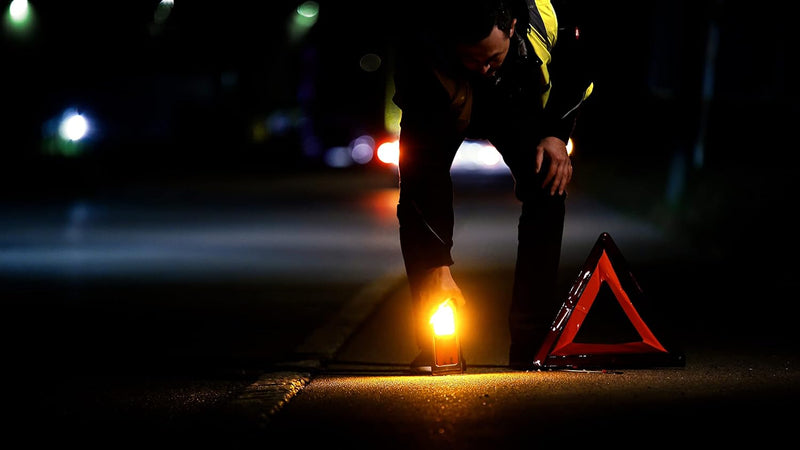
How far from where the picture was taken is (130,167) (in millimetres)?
37531

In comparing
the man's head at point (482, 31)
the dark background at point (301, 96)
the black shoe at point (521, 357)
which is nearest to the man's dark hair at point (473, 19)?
the man's head at point (482, 31)

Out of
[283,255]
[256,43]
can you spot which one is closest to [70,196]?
[283,255]

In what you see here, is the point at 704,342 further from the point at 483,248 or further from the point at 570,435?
the point at 483,248

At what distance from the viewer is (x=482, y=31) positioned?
544 centimetres

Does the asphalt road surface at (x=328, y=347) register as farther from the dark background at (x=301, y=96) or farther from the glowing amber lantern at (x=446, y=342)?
the dark background at (x=301, y=96)

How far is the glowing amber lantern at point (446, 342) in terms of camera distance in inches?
235

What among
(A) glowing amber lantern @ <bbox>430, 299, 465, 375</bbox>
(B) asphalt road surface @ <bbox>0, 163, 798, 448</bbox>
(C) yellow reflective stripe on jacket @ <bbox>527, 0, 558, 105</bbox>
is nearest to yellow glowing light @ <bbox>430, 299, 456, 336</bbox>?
(A) glowing amber lantern @ <bbox>430, 299, 465, 375</bbox>

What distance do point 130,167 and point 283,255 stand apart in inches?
965

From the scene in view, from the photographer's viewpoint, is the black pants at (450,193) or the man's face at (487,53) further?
the black pants at (450,193)

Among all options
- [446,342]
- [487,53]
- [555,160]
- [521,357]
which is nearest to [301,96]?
[521,357]

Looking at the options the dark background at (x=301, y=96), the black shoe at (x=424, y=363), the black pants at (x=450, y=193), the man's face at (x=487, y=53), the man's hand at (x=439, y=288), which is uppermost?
the dark background at (x=301, y=96)

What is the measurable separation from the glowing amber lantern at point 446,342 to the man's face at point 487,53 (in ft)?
3.29

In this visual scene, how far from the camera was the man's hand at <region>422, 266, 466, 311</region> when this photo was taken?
19.5 ft

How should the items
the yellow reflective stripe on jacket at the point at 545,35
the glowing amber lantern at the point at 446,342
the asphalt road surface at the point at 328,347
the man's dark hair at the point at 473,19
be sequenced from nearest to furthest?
the asphalt road surface at the point at 328,347
the man's dark hair at the point at 473,19
the yellow reflective stripe on jacket at the point at 545,35
the glowing amber lantern at the point at 446,342
